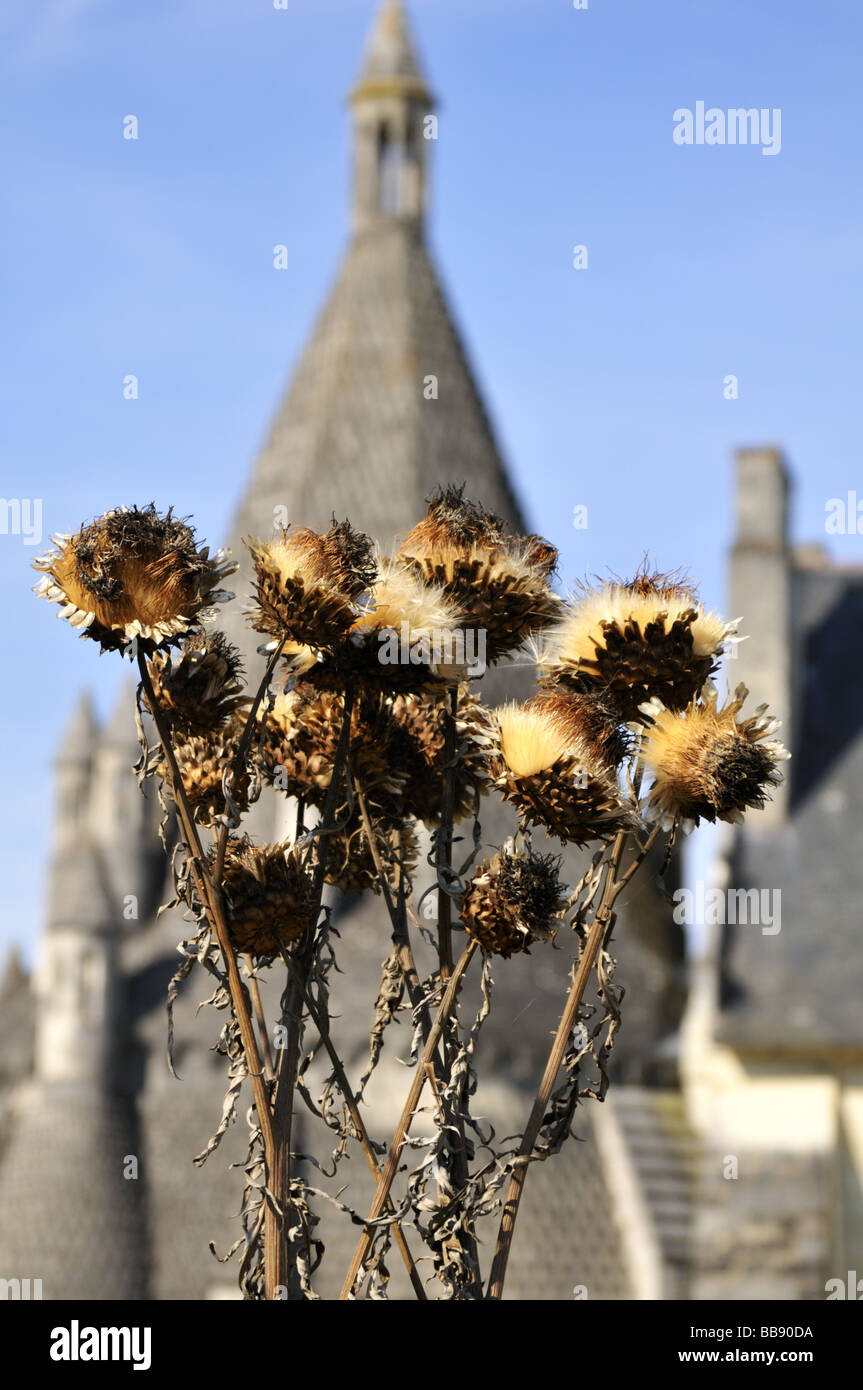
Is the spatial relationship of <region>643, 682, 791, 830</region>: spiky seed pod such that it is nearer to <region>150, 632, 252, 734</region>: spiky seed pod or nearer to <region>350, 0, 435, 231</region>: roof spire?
<region>150, 632, 252, 734</region>: spiky seed pod

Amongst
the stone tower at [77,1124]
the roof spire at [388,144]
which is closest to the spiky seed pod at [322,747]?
the stone tower at [77,1124]

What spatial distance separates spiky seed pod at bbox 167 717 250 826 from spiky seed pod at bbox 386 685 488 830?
242 mm

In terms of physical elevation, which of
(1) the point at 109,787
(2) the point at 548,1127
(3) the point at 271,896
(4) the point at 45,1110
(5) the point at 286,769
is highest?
(1) the point at 109,787

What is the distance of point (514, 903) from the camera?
2.69 m

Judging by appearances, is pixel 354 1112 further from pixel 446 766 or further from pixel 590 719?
pixel 590 719

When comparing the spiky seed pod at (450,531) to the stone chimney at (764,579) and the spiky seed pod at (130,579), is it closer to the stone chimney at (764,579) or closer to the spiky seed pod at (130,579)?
the spiky seed pod at (130,579)

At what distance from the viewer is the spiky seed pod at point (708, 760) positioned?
266 cm

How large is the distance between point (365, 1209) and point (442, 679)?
1587 centimetres

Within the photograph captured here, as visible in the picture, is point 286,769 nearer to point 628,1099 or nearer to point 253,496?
point 628,1099

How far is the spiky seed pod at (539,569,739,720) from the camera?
2703 millimetres

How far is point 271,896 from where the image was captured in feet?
8.93

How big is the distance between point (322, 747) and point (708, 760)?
608mm

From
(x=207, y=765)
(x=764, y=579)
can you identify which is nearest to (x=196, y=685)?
(x=207, y=765)
